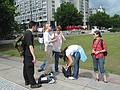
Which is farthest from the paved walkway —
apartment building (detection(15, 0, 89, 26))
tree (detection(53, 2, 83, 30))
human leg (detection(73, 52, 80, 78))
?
apartment building (detection(15, 0, 89, 26))

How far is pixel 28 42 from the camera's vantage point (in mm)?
5957

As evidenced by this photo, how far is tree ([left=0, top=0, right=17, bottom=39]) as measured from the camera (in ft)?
66.1

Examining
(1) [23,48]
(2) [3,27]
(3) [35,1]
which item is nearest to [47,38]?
(1) [23,48]

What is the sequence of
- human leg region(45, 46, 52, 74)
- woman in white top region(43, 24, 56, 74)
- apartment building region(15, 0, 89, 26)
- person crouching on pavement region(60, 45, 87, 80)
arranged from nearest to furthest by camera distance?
person crouching on pavement region(60, 45, 87, 80) → woman in white top region(43, 24, 56, 74) → human leg region(45, 46, 52, 74) → apartment building region(15, 0, 89, 26)

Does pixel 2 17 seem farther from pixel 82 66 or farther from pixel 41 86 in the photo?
pixel 41 86

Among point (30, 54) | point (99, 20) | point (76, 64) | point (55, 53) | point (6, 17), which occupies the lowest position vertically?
point (76, 64)

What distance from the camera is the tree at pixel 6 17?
2014cm

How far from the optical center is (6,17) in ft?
67.7

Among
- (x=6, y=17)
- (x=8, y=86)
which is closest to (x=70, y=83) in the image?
(x=8, y=86)

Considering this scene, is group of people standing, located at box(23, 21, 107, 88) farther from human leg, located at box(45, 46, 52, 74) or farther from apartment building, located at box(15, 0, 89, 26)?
apartment building, located at box(15, 0, 89, 26)

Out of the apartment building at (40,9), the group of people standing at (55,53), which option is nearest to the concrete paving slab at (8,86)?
the group of people standing at (55,53)

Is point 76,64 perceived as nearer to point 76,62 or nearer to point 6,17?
point 76,62

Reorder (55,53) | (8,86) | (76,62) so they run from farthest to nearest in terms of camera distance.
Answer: (55,53) < (76,62) < (8,86)

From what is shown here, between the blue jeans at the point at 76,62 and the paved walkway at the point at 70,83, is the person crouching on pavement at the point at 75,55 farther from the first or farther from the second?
the paved walkway at the point at 70,83
